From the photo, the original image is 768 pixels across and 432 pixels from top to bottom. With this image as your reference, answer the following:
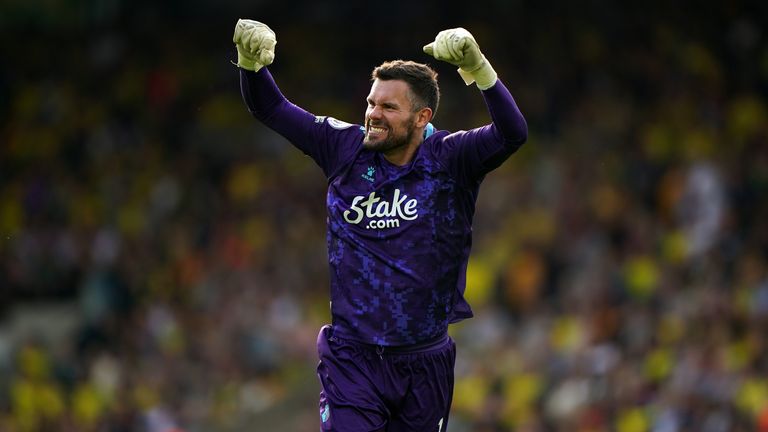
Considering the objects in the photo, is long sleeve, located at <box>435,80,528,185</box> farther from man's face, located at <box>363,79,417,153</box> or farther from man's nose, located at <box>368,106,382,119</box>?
man's nose, located at <box>368,106,382,119</box>

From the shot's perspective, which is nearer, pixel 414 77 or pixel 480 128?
pixel 480 128

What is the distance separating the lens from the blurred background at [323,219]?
1243 centimetres

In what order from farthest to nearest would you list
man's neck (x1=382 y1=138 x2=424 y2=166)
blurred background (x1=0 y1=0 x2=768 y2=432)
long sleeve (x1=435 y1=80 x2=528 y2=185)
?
blurred background (x1=0 y1=0 x2=768 y2=432)
man's neck (x1=382 y1=138 x2=424 y2=166)
long sleeve (x1=435 y1=80 x2=528 y2=185)

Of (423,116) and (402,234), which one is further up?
(423,116)

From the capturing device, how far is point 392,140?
610 centimetres

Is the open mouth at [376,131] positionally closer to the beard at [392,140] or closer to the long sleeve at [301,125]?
the beard at [392,140]

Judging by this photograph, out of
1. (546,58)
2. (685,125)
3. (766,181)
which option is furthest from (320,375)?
(546,58)

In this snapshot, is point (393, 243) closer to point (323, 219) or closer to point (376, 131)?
point (376, 131)

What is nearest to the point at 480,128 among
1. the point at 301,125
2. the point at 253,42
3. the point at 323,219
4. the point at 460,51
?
the point at 460,51

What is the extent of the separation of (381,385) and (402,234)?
2.22ft

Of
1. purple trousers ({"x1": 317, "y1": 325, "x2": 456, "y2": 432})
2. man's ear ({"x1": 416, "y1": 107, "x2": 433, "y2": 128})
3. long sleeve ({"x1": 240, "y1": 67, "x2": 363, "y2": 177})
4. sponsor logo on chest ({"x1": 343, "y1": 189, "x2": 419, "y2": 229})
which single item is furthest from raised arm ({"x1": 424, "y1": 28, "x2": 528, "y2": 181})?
purple trousers ({"x1": 317, "y1": 325, "x2": 456, "y2": 432})

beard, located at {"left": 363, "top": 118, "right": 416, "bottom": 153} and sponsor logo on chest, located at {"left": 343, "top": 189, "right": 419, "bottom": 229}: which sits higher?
beard, located at {"left": 363, "top": 118, "right": 416, "bottom": 153}

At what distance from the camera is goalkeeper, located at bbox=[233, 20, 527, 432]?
6.10 m

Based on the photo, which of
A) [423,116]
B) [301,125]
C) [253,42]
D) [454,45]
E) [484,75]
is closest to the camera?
[454,45]
